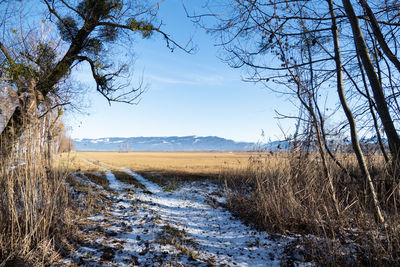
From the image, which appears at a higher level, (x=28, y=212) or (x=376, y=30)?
(x=376, y=30)

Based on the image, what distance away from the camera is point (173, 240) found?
146 inches

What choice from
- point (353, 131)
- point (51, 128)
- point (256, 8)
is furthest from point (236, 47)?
point (51, 128)

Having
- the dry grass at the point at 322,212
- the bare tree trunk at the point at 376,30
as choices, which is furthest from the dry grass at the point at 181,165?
the bare tree trunk at the point at 376,30

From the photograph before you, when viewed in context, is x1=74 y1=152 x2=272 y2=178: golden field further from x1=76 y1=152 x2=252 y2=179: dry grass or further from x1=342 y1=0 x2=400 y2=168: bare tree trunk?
x1=342 y1=0 x2=400 y2=168: bare tree trunk

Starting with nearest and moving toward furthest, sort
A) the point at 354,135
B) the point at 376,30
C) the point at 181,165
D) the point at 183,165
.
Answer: the point at 376,30 → the point at 354,135 → the point at 181,165 → the point at 183,165

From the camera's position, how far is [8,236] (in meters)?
2.89

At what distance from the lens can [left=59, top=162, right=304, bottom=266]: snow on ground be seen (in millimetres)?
3148

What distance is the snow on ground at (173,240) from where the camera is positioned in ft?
10.3

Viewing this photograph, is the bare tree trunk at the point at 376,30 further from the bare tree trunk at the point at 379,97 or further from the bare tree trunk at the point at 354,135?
the bare tree trunk at the point at 354,135

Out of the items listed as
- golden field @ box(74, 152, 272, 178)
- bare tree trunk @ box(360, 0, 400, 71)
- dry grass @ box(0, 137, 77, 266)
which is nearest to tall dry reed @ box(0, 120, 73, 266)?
dry grass @ box(0, 137, 77, 266)

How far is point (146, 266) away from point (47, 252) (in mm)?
1372

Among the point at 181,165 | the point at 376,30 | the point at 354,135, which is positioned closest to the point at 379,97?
the point at 354,135

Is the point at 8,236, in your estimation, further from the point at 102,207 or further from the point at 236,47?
the point at 236,47

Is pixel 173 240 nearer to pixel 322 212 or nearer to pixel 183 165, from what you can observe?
pixel 322 212
